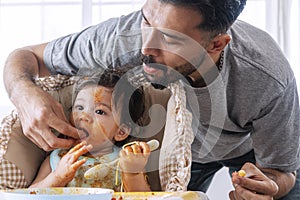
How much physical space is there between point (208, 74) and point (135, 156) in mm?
331

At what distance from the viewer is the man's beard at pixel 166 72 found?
134 cm

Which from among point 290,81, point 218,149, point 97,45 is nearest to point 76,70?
point 97,45

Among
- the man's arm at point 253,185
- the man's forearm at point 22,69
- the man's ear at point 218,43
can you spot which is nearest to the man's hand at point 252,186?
the man's arm at point 253,185

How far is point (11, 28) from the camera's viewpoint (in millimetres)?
2582

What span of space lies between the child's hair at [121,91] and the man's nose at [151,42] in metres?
0.18

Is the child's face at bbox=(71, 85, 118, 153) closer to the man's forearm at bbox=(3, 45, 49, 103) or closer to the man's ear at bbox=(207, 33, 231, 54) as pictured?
the man's forearm at bbox=(3, 45, 49, 103)

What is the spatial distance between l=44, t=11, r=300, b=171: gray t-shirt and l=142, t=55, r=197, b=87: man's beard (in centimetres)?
7

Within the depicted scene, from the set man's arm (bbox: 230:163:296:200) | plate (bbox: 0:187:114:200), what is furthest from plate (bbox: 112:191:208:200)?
man's arm (bbox: 230:163:296:200)

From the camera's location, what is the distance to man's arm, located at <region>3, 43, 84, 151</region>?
1271 millimetres

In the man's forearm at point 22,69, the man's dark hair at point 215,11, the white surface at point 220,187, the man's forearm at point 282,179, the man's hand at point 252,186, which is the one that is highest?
the man's dark hair at point 215,11

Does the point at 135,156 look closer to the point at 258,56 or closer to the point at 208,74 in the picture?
the point at 208,74

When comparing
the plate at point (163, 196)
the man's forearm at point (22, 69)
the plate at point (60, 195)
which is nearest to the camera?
the plate at point (60, 195)

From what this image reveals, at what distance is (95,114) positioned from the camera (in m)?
1.45

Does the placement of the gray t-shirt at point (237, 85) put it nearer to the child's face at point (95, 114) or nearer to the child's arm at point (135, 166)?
the child's face at point (95, 114)
